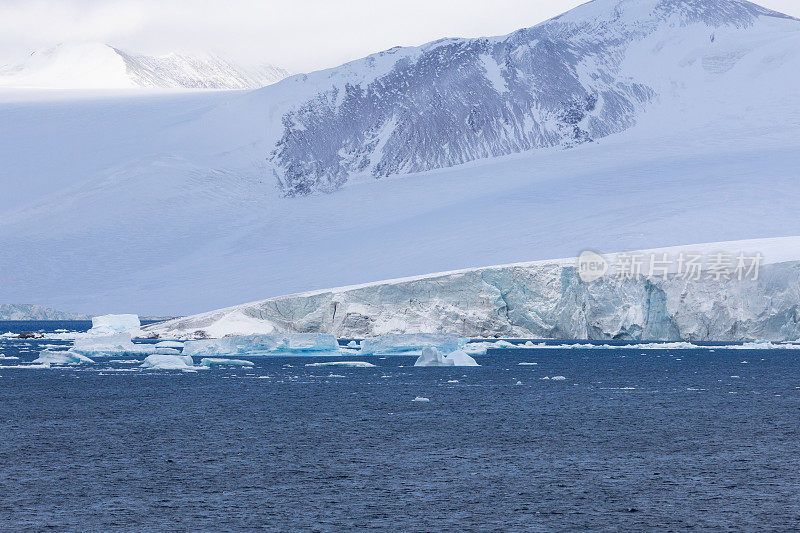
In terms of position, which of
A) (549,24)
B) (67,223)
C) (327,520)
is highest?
(549,24)

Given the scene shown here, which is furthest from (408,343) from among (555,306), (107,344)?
(107,344)

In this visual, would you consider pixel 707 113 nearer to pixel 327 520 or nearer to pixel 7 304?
pixel 7 304

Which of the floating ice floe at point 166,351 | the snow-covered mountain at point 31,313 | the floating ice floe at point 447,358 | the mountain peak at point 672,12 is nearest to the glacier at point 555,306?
the floating ice floe at point 166,351

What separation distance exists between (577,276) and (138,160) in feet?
199

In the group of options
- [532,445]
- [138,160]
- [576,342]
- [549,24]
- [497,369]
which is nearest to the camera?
[532,445]

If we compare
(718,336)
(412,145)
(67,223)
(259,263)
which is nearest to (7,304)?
(67,223)

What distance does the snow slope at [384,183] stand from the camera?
238 ft

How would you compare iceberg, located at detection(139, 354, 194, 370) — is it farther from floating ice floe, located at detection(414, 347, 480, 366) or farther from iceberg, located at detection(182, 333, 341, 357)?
floating ice floe, located at detection(414, 347, 480, 366)

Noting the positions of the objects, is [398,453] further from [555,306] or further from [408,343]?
[555,306]

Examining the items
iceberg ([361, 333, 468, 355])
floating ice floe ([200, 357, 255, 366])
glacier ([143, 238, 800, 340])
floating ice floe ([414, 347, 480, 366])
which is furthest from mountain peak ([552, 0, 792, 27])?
floating ice floe ([200, 357, 255, 366])

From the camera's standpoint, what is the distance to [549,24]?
116 meters

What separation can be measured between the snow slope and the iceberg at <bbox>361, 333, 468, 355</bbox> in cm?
2231

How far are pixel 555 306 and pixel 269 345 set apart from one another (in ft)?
47.2

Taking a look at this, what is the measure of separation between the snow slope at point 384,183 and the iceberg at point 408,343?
22.3 meters
